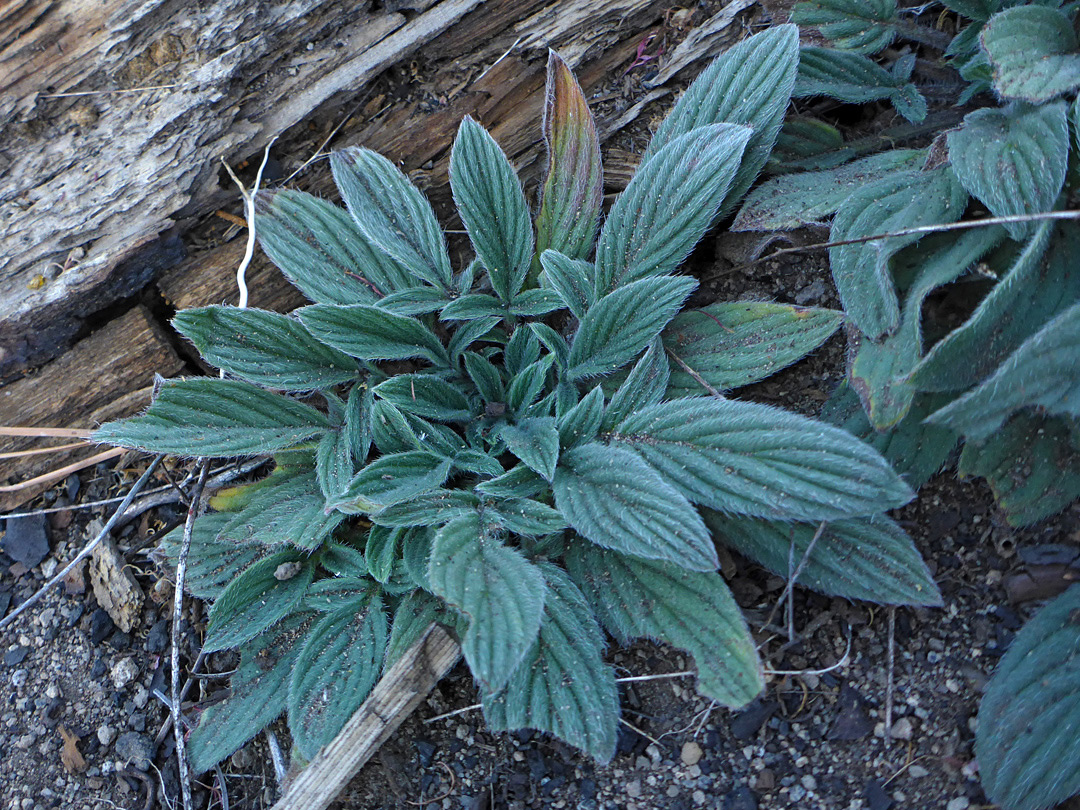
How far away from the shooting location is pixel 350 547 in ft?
6.07

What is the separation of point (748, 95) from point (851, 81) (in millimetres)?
293

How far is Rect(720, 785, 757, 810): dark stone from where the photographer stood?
1563mm

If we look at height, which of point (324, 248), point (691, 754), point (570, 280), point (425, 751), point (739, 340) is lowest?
point (691, 754)

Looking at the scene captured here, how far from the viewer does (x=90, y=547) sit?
1905mm

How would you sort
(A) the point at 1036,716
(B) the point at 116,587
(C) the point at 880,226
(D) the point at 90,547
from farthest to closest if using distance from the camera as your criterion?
(B) the point at 116,587 < (D) the point at 90,547 < (C) the point at 880,226 < (A) the point at 1036,716

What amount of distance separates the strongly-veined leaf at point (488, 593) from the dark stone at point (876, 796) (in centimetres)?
75

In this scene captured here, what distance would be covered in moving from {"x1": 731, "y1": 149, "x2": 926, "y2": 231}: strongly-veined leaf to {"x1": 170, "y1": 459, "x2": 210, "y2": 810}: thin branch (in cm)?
148

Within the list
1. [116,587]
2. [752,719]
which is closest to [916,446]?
[752,719]

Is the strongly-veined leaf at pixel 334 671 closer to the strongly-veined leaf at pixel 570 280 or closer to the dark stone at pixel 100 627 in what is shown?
the dark stone at pixel 100 627

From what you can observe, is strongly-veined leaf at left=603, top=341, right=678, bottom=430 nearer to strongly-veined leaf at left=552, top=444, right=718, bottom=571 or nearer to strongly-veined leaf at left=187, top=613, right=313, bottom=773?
strongly-veined leaf at left=552, top=444, right=718, bottom=571

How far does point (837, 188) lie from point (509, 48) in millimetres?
1011

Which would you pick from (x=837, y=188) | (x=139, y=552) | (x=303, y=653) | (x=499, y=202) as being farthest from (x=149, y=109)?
(x=837, y=188)

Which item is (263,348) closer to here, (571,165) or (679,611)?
(571,165)

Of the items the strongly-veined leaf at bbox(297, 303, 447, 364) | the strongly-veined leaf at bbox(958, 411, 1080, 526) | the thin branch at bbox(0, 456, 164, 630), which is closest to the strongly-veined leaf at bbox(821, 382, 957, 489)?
the strongly-veined leaf at bbox(958, 411, 1080, 526)
